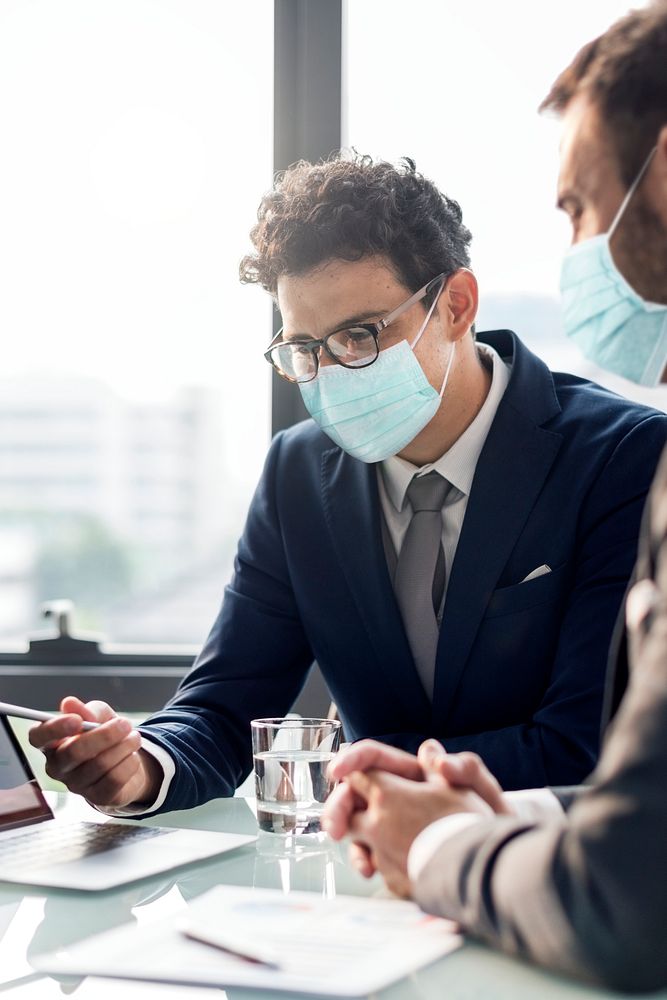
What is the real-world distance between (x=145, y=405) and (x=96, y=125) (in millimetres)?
622

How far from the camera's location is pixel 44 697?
2178 mm

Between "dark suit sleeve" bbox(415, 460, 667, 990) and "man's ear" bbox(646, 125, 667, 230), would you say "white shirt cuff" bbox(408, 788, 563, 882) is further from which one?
"man's ear" bbox(646, 125, 667, 230)

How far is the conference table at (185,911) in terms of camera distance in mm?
658

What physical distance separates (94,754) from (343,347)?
73 centimetres

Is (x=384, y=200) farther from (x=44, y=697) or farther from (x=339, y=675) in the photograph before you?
(x=44, y=697)

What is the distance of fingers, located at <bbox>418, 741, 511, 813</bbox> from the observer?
871 mm

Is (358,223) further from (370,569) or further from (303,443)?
(370,569)

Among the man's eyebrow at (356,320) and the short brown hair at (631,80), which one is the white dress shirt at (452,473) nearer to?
the man's eyebrow at (356,320)

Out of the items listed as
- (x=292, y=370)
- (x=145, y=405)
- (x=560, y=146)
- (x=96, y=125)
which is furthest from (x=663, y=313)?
(x=96, y=125)

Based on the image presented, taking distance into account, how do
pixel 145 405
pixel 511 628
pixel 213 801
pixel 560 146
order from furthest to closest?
pixel 145 405, pixel 511 628, pixel 213 801, pixel 560 146

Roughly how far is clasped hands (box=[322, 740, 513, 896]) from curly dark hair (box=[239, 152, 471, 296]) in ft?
2.91

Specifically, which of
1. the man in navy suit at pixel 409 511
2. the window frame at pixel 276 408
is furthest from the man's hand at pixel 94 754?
the window frame at pixel 276 408

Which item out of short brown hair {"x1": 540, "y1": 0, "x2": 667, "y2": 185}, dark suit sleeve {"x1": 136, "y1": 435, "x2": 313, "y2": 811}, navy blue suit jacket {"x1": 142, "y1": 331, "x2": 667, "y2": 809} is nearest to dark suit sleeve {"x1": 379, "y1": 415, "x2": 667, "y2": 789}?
navy blue suit jacket {"x1": 142, "y1": 331, "x2": 667, "y2": 809}

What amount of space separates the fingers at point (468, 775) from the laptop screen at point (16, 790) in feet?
1.68
